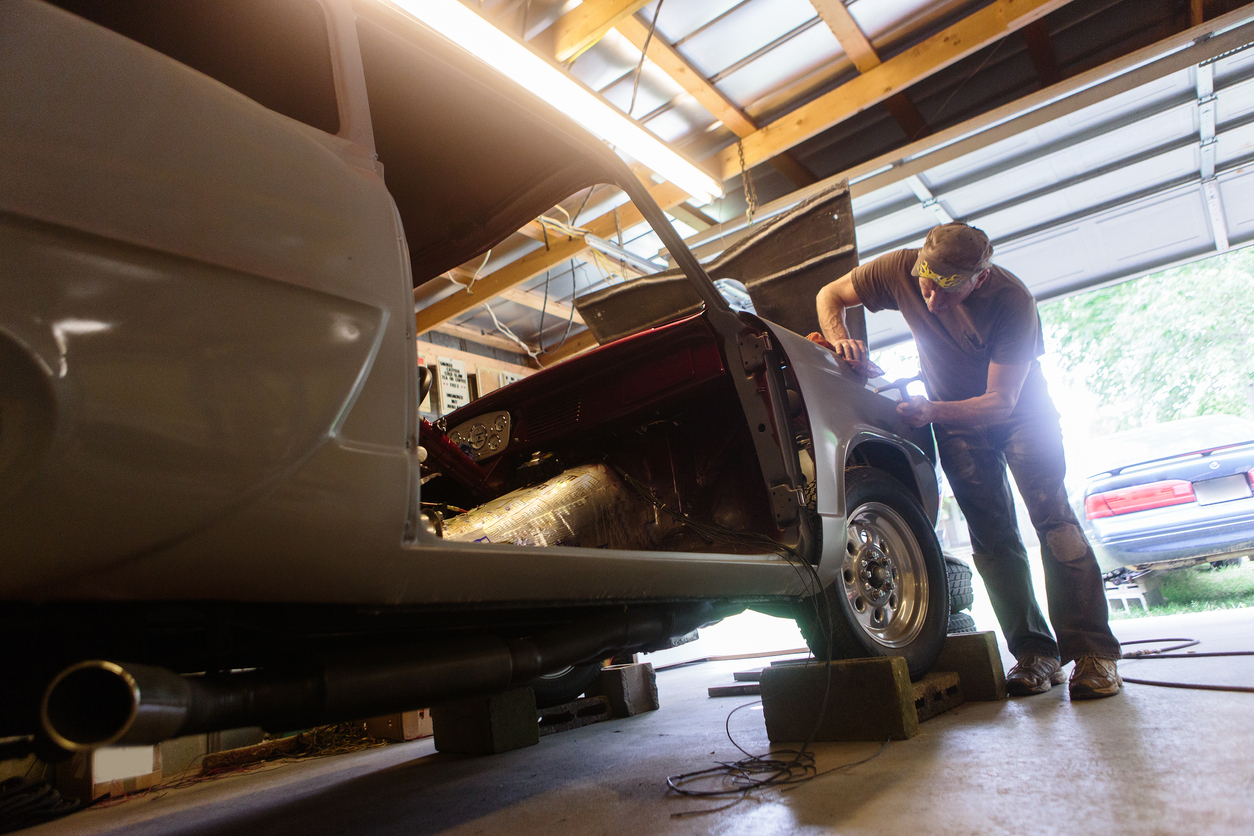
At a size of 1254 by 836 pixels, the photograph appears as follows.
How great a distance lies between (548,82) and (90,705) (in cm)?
362

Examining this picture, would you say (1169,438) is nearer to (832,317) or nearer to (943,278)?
(943,278)

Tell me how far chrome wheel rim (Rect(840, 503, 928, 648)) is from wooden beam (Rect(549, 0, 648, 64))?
10.2 feet

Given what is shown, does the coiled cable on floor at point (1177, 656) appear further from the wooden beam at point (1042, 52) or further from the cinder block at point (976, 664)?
the wooden beam at point (1042, 52)

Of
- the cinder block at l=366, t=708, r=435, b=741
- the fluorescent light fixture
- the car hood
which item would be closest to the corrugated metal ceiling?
the fluorescent light fixture

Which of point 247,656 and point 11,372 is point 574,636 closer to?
point 247,656

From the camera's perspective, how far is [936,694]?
2635mm

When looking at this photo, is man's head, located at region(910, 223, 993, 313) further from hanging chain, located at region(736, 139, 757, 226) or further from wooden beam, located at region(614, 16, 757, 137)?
hanging chain, located at region(736, 139, 757, 226)

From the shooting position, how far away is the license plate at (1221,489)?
5.26 metres

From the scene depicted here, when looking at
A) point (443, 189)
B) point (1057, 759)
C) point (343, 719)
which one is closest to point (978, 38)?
point (443, 189)

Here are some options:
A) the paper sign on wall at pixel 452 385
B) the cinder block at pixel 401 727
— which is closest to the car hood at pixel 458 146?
the cinder block at pixel 401 727

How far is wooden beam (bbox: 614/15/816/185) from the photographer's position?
458 centimetres

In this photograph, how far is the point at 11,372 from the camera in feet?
2.81

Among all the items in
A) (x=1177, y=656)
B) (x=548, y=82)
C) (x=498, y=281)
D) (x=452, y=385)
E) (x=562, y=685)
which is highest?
(x=498, y=281)

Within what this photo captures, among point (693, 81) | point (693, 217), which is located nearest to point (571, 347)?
point (693, 217)
